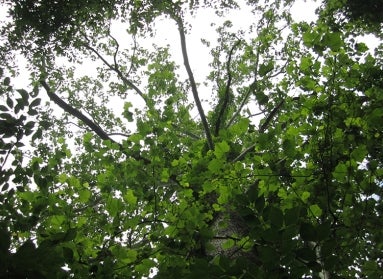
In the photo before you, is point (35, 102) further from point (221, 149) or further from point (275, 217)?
point (275, 217)

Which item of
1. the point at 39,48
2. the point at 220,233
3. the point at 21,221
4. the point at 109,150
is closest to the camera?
the point at 21,221

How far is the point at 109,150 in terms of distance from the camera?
301cm

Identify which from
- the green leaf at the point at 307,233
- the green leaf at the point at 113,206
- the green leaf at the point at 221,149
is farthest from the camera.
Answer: the green leaf at the point at 113,206

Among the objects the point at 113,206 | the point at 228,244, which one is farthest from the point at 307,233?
the point at 113,206

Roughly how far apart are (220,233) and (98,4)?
3.39 m

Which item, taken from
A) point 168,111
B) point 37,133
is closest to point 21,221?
point 37,133

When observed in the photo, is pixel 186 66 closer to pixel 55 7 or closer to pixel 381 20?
pixel 55 7

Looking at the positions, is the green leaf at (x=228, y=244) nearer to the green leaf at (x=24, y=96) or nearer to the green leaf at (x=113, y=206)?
the green leaf at (x=113, y=206)

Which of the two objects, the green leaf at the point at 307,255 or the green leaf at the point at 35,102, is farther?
the green leaf at the point at 35,102

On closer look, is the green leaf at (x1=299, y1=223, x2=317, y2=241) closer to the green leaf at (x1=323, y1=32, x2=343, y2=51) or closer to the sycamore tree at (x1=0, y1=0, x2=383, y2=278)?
the sycamore tree at (x1=0, y1=0, x2=383, y2=278)

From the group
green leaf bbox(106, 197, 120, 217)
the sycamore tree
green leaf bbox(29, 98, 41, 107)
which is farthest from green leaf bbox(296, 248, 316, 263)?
green leaf bbox(29, 98, 41, 107)

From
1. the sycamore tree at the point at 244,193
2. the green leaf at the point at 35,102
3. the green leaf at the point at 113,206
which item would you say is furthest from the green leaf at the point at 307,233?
the green leaf at the point at 35,102

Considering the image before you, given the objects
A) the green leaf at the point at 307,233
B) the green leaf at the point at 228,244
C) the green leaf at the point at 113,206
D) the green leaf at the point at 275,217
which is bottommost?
the green leaf at the point at 307,233

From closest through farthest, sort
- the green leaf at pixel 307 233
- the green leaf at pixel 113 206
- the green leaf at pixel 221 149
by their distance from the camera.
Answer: the green leaf at pixel 307 233 < the green leaf at pixel 221 149 < the green leaf at pixel 113 206
